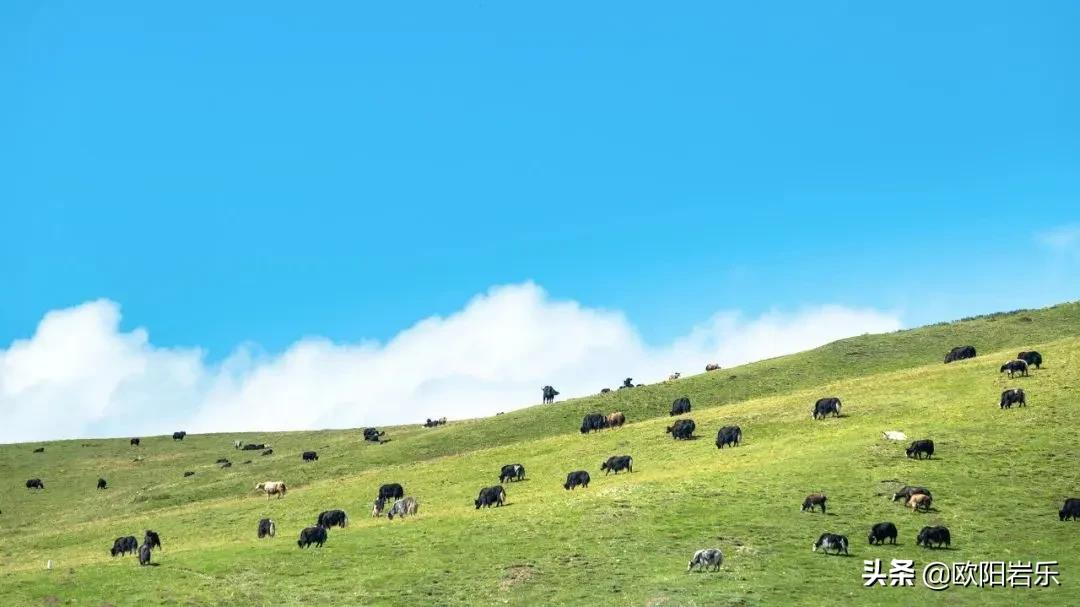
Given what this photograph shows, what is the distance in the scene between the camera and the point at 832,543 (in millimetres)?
38062

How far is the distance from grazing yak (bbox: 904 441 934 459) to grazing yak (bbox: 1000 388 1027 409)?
33.7ft

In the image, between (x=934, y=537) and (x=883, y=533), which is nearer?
(x=934, y=537)

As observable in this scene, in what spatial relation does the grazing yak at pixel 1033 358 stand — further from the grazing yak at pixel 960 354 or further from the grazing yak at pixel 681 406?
the grazing yak at pixel 681 406

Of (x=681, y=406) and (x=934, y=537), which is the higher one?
(x=681, y=406)

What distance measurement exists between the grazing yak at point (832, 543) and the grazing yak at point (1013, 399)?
24766 millimetres

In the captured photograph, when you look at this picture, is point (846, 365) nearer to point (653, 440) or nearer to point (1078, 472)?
point (653, 440)

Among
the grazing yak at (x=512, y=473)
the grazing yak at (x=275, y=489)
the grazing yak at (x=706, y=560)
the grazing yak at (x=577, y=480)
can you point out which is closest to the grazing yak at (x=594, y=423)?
the grazing yak at (x=512, y=473)

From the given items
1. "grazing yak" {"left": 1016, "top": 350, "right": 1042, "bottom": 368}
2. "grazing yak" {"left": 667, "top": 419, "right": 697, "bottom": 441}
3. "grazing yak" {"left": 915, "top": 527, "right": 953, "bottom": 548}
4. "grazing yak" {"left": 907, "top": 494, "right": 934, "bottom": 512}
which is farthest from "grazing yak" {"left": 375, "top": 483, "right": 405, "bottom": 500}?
"grazing yak" {"left": 1016, "top": 350, "right": 1042, "bottom": 368}

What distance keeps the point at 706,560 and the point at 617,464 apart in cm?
2218

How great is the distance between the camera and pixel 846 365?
91688 millimetres

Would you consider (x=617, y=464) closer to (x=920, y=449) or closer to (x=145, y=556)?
(x=920, y=449)

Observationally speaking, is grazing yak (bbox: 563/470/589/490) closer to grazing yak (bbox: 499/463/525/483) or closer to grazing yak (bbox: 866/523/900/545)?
grazing yak (bbox: 499/463/525/483)

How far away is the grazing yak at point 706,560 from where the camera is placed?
3626cm

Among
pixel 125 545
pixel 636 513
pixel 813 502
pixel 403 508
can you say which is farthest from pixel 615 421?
pixel 125 545
